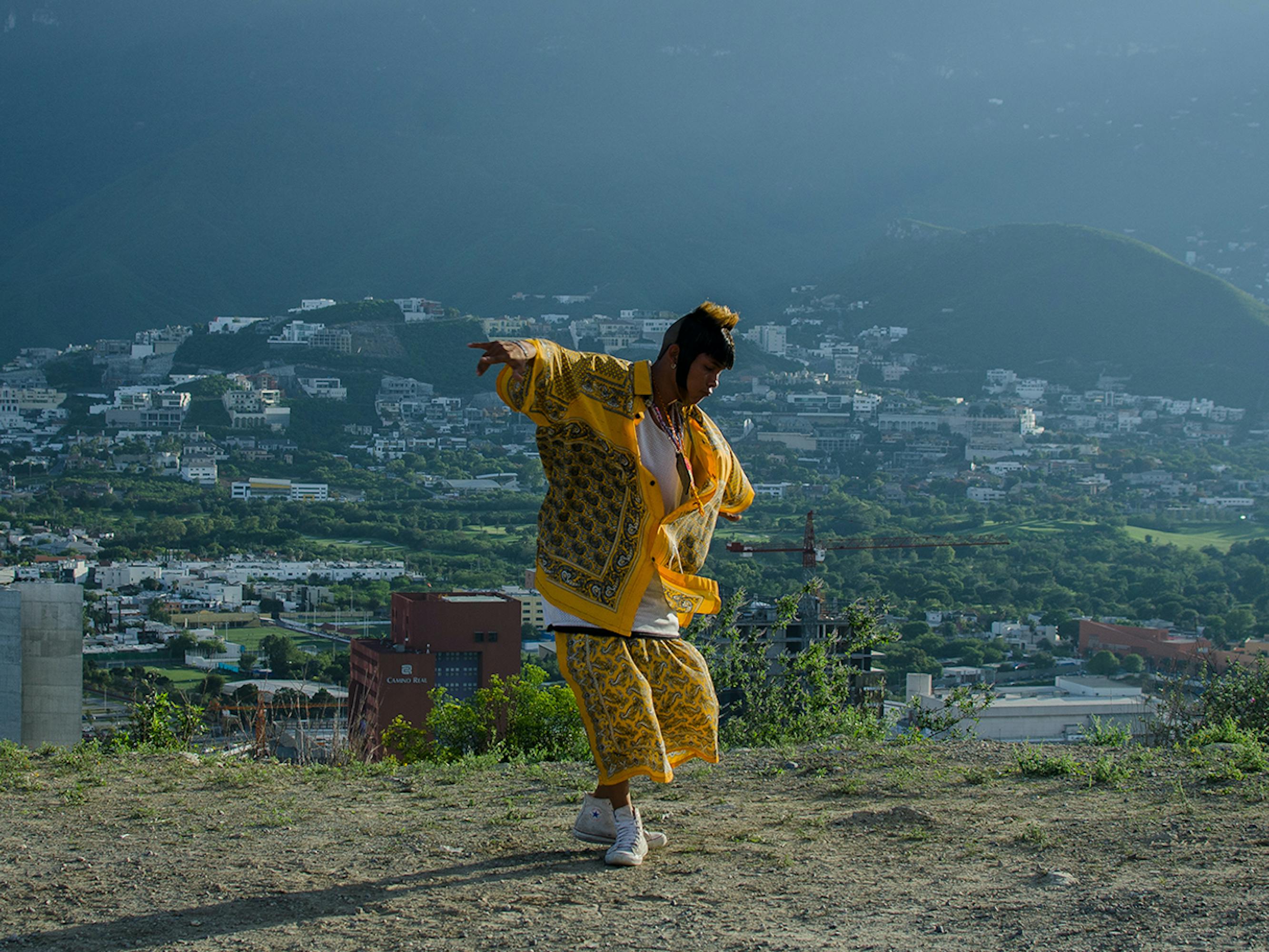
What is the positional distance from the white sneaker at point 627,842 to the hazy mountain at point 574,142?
72169mm

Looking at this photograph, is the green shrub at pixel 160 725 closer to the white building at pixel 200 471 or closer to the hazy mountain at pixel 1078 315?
the white building at pixel 200 471

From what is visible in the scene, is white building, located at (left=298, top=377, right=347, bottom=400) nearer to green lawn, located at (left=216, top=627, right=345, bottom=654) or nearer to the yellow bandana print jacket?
green lawn, located at (left=216, top=627, right=345, bottom=654)

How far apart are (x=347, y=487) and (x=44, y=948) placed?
36814 millimetres

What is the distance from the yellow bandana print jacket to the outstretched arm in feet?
0.04

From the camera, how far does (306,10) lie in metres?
133

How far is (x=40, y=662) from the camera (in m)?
4.68

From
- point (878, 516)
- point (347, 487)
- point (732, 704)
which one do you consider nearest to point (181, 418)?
point (347, 487)

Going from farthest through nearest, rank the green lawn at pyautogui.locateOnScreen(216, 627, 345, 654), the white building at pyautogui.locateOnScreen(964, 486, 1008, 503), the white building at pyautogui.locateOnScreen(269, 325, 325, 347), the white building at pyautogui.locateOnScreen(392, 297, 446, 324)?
the white building at pyautogui.locateOnScreen(392, 297, 446, 324) → the white building at pyautogui.locateOnScreen(269, 325, 325, 347) → the white building at pyautogui.locateOnScreen(964, 486, 1008, 503) → the green lawn at pyautogui.locateOnScreen(216, 627, 345, 654)

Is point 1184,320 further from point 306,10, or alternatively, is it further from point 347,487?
point 306,10

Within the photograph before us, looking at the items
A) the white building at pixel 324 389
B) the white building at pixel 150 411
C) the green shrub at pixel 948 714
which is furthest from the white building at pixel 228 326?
the green shrub at pixel 948 714

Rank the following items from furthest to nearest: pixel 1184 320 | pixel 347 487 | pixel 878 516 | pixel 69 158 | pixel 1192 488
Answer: pixel 69 158, pixel 1184 320, pixel 1192 488, pixel 347 487, pixel 878 516

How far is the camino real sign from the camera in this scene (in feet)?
34.1

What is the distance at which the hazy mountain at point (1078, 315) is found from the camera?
58125 millimetres

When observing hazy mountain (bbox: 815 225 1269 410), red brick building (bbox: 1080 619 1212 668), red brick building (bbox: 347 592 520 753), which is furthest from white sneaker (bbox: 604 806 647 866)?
hazy mountain (bbox: 815 225 1269 410)
